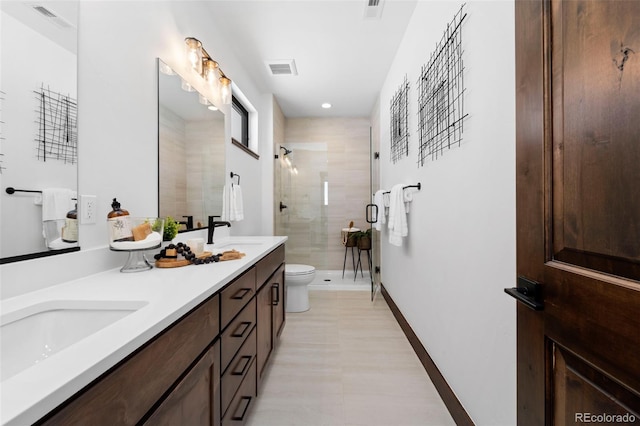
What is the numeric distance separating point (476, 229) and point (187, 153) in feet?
5.62

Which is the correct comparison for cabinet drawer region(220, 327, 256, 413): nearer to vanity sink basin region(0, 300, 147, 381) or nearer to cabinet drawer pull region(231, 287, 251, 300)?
cabinet drawer pull region(231, 287, 251, 300)

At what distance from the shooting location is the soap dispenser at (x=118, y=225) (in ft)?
3.81

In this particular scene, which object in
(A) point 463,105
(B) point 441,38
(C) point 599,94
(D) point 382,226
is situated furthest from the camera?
(D) point 382,226

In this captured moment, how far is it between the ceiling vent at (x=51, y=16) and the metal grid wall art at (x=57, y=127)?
238 millimetres

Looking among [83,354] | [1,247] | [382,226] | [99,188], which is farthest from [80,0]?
[382,226]

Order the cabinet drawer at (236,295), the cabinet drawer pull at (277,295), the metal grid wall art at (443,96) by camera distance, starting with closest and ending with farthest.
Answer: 1. the cabinet drawer at (236,295)
2. the metal grid wall art at (443,96)
3. the cabinet drawer pull at (277,295)

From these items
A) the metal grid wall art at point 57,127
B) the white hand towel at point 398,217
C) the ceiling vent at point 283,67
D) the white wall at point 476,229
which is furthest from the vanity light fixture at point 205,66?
the white hand towel at point 398,217

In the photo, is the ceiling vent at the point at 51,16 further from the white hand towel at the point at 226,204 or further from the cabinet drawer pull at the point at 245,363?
the white hand towel at the point at 226,204

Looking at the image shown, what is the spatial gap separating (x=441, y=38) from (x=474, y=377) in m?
1.74

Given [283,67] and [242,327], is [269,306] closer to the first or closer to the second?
[242,327]

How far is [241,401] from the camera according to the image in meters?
1.28

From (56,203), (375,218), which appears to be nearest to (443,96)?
(56,203)

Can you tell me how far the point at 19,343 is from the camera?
2.35ft

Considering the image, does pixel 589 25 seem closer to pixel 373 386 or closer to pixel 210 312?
pixel 210 312
